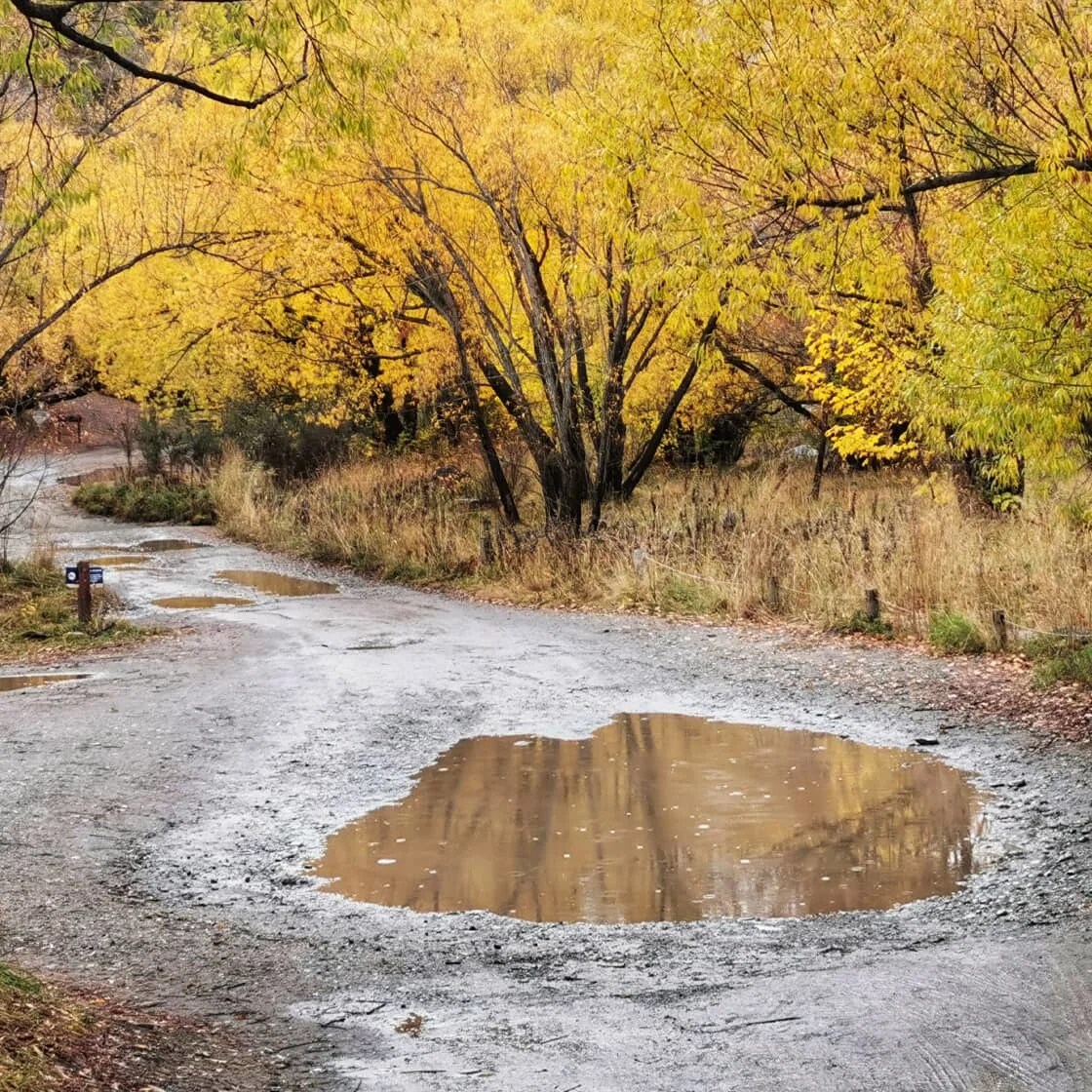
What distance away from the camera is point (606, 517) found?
2327 cm

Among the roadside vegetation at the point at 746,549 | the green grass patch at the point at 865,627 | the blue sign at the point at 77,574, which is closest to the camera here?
the roadside vegetation at the point at 746,549

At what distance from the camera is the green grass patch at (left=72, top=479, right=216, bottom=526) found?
111 feet

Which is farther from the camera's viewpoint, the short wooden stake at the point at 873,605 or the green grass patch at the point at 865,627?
the short wooden stake at the point at 873,605

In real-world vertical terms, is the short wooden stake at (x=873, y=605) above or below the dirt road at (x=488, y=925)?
above

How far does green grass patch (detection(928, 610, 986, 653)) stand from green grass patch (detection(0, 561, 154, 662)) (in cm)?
953

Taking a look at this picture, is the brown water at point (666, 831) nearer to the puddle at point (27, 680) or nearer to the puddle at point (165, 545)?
the puddle at point (27, 680)

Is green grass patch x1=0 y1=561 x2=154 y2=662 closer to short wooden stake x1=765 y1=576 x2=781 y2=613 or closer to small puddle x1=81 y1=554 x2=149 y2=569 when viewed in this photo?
small puddle x1=81 y1=554 x2=149 y2=569

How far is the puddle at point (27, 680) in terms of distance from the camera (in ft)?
45.9

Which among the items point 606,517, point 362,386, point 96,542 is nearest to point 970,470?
point 606,517

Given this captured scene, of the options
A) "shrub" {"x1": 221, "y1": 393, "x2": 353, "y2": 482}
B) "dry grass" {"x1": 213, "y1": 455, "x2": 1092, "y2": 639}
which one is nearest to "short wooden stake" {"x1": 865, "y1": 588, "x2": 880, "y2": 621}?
"dry grass" {"x1": 213, "y1": 455, "x2": 1092, "y2": 639}

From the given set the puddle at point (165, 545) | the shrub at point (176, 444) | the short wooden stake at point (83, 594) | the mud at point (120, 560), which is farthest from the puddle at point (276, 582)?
the shrub at point (176, 444)

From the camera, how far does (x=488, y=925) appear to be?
673 centimetres

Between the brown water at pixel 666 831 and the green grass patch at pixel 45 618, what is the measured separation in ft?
25.5

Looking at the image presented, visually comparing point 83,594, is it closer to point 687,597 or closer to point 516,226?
point 687,597
